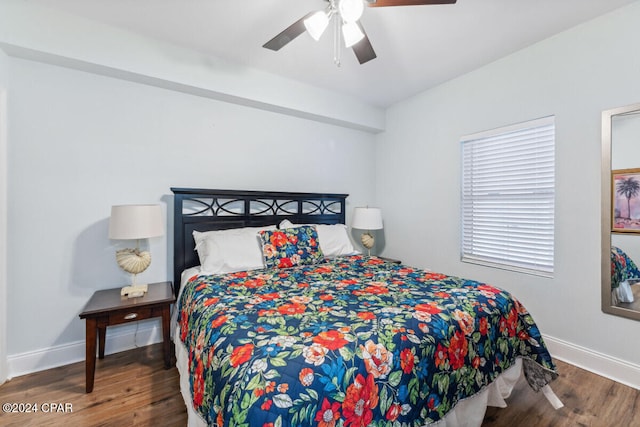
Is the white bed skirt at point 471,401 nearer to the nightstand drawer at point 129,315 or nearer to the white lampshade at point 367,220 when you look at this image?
the nightstand drawer at point 129,315

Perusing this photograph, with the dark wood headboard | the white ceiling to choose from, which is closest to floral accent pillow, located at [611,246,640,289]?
the white ceiling

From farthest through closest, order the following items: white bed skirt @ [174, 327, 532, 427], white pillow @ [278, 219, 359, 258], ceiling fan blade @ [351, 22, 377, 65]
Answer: white pillow @ [278, 219, 359, 258] < ceiling fan blade @ [351, 22, 377, 65] < white bed skirt @ [174, 327, 532, 427]

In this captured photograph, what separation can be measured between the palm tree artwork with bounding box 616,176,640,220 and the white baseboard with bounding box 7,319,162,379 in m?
3.82

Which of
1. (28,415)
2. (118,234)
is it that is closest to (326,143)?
(118,234)

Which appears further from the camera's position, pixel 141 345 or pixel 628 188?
pixel 141 345

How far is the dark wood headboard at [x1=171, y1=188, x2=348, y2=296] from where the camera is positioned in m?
2.61

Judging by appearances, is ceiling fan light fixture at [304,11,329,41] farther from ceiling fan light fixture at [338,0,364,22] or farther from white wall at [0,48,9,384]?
white wall at [0,48,9,384]

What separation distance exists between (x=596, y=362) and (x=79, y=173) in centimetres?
426

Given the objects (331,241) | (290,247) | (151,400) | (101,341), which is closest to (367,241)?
(331,241)

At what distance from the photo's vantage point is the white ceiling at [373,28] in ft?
6.57

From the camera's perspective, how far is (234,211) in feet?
9.80

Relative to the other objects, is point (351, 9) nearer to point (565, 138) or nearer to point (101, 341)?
point (565, 138)

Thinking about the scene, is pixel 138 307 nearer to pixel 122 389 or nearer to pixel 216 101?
pixel 122 389

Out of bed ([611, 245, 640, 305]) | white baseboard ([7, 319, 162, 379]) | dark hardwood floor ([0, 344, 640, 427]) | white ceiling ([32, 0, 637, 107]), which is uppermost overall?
white ceiling ([32, 0, 637, 107])
